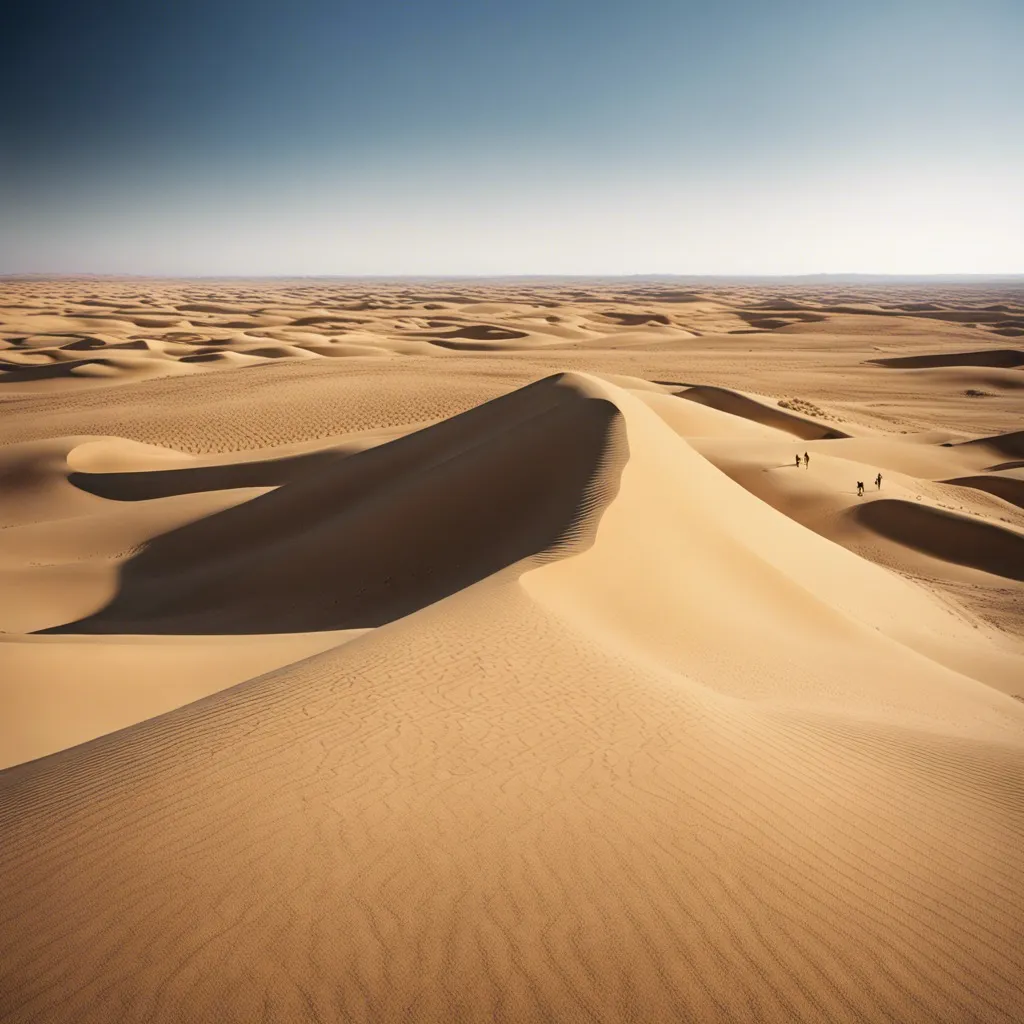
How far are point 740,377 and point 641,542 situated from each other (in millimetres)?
30783

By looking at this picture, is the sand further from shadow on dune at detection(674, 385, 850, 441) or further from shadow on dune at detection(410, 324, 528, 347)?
shadow on dune at detection(410, 324, 528, 347)

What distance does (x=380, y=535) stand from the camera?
11.3 m

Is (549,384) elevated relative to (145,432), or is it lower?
elevated

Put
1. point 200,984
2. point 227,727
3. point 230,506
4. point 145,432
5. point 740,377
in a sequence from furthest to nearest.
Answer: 1. point 740,377
2. point 145,432
3. point 230,506
4. point 227,727
5. point 200,984

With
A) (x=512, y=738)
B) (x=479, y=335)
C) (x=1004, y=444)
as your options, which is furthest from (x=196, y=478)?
(x=479, y=335)

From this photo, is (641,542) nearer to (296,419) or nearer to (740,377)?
(296,419)

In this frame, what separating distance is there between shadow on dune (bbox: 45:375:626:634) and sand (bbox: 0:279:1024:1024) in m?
0.08

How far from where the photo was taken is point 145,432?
2286cm

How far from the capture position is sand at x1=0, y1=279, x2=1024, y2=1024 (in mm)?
2473

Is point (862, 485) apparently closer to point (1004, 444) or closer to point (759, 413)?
point (1004, 444)

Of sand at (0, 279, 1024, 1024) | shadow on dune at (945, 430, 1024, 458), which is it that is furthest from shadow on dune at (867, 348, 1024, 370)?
sand at (0, 279, 1024, 1024)

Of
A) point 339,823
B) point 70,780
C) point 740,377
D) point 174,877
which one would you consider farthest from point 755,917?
point 740,377

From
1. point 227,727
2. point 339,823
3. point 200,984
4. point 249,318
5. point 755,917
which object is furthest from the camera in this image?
point 249,318

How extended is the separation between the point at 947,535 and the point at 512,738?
14.3 m
